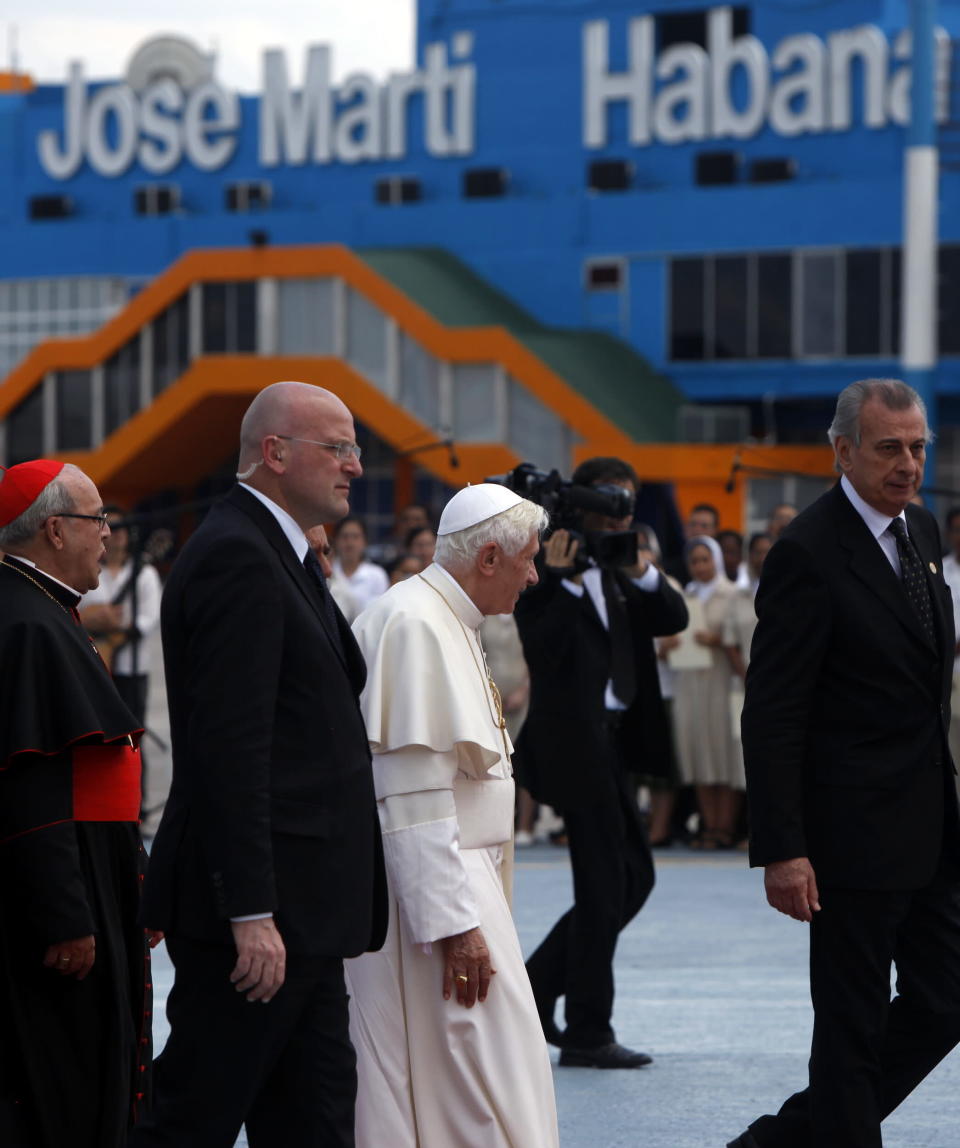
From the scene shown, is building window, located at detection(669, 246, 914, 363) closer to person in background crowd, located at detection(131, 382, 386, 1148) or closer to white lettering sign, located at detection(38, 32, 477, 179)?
white lettering sign, located at detection(38, 32, 477, 179)

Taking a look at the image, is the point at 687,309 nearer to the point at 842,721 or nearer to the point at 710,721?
the point at 710,721

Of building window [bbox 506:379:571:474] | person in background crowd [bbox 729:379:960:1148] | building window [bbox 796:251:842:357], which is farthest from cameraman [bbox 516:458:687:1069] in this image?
building window [bbox 796:251:842:357]

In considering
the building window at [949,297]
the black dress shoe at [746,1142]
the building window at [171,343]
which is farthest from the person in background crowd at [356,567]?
the building window at [949,297]

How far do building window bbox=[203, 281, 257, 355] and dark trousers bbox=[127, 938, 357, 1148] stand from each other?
35309mm

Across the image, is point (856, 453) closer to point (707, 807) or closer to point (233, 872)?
point (233, 872)

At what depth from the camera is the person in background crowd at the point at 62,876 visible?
512cm

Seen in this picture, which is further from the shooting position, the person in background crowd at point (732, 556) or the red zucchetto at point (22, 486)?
the person in background crowd at point (732, 556)

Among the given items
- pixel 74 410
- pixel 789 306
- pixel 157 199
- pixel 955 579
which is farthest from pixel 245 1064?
pixel 157 199

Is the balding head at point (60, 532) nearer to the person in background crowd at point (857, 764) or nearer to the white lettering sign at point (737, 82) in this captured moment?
the person in background crowd at point (857, 764)

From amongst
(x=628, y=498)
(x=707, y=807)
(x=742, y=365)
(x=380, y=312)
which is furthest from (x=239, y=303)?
(x=628, y=498)

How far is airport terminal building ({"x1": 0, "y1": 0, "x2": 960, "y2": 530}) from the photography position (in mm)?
38250

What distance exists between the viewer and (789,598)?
17.6 ft

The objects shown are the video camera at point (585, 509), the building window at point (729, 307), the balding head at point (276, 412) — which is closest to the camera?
the balding head at point (276, 412)

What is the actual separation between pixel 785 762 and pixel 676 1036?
10.1 ft
